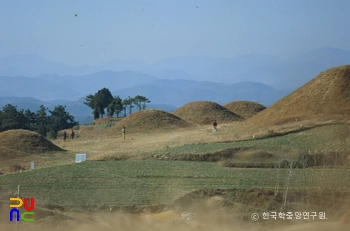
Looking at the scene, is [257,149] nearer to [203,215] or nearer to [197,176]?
[197,176]

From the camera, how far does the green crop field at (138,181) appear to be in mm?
14164

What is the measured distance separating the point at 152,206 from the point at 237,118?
37.1 m

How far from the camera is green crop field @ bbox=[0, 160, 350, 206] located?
14.2m

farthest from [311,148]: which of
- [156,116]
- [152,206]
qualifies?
[156,116]

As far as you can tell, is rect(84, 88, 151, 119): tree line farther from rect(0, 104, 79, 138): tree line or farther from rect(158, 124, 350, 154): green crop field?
rect(158, 124, 350, 154): green crop field

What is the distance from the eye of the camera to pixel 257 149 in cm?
2127

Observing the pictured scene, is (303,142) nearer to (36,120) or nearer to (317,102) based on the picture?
(317,102)

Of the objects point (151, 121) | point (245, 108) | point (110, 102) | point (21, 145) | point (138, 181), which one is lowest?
point (138, 181)

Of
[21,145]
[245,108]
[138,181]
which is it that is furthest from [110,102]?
[138,181]

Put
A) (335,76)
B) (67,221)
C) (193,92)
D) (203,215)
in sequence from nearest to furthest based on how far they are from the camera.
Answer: (67,221) < (203,215) < (335,76) < (193,92)

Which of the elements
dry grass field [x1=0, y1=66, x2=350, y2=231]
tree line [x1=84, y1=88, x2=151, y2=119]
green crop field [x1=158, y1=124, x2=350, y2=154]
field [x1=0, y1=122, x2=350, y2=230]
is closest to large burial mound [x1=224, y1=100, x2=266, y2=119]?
tree line [x1=84, y1=88, x2=151, y2=119]

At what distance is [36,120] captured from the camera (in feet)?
178

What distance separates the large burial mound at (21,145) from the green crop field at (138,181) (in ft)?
33.1

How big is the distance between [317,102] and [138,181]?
2071cm
